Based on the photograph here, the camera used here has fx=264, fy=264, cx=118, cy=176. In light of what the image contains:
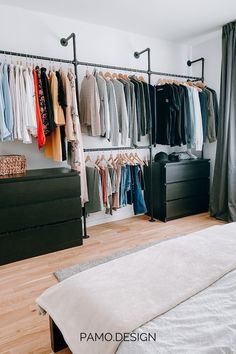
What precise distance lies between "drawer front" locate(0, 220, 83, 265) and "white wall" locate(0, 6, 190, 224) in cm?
72

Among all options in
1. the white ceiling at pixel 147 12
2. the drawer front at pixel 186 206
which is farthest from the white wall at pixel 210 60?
the drawer front at pixel 186 206

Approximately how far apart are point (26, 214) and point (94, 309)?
5.40ft

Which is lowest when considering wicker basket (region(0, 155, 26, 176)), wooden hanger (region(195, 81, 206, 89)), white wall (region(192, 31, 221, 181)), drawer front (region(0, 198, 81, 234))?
drawer front (region(0, 198, 81, 234))

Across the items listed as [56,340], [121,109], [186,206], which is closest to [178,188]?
[186,206]

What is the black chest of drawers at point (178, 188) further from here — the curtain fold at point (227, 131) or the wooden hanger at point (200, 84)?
Answer: the wooden hanger at point (200, 84)

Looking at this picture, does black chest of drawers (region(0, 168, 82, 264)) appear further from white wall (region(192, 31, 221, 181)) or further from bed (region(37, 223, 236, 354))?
white wall (region(192, 31, 221, 181))

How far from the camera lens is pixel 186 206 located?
3.59 meters

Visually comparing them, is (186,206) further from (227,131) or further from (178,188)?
(227,131)

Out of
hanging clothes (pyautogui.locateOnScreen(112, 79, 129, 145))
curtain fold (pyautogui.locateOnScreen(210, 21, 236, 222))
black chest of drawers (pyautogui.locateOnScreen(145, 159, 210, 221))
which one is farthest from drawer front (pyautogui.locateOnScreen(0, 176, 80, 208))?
curtain fold (pyautogui.locateOnScreen(210, 21, 236, 222))

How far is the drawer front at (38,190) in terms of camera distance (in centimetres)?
229

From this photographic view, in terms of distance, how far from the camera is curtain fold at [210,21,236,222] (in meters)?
3.22

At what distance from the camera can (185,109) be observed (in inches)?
133

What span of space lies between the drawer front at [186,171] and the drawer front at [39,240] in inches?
52.7

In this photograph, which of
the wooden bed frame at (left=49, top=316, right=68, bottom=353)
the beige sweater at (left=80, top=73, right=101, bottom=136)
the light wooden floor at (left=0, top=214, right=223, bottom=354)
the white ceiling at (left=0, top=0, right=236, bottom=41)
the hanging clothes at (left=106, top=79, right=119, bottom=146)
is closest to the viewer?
the wooden bed frame at (left=49, top=316, right=68, bottom=353)
